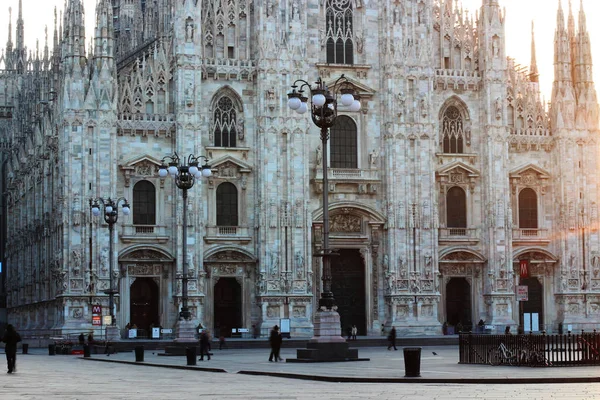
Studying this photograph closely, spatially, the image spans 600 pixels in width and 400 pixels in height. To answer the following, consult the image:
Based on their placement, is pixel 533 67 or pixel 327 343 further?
pixel 533 67

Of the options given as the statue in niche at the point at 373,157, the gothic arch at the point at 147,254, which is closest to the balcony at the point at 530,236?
the statue in niche at the point at 373,157

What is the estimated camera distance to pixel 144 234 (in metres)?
60.2

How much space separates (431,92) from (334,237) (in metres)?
9.55

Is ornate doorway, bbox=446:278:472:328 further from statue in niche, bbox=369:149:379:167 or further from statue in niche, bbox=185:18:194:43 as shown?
statue in niche, bbox=185:18:194:43

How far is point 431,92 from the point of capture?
211ft

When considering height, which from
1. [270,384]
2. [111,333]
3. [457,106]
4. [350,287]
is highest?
[457,106]

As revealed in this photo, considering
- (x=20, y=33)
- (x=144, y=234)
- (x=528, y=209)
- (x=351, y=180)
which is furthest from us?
(x=20, y=33)

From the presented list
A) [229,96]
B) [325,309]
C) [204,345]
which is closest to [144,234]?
[229,96]

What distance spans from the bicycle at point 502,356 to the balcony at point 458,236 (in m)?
31.0

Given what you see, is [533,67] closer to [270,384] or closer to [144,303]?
[144,303]

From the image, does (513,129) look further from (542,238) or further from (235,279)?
(235,279)

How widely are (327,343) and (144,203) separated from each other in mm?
26959

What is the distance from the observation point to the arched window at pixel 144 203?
60.6m

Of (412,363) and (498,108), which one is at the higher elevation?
(498,108)
